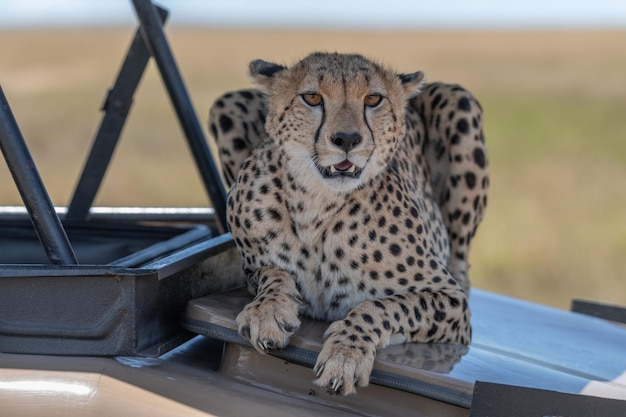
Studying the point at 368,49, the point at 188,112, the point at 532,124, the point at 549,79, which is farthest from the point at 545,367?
the point at 368,49

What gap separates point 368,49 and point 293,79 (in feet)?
71.4

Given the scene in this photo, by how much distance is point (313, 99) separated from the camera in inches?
101

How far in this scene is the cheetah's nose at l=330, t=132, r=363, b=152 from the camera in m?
2.47

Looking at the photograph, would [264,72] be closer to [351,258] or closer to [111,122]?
[351,258]

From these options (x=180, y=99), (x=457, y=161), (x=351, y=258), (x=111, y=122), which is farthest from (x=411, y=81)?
(x=111, y=122)

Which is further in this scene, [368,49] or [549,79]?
[368,49]

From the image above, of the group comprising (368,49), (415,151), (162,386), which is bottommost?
(162,386)

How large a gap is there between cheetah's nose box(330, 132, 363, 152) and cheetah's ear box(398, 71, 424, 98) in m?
0.35

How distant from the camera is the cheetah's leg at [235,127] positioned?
3.25 m

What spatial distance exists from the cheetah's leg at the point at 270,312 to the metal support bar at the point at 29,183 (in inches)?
15.0

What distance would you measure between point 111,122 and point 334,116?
0.93m

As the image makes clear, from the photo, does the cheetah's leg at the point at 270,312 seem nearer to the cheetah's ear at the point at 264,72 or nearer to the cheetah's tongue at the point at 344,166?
the cheetah's tongue at the point at 344,166

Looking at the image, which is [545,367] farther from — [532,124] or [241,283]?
[532,124]

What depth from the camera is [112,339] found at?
2.24 meters
